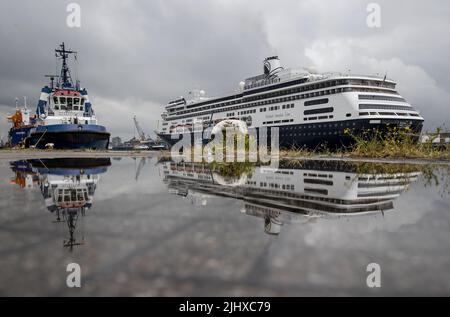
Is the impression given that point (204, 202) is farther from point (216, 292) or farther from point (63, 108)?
point (63, 108)

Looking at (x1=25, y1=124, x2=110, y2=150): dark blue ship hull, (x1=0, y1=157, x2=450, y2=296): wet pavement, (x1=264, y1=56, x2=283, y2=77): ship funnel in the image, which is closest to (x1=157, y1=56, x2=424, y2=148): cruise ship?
(x1=264, y1=56, x2=283, y2=77): ship funnel

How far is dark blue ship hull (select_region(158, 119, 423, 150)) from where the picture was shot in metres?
27.7

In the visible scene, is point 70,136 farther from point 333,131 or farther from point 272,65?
point 272,65

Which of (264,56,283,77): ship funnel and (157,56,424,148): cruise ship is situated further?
(264,56,283,77): ship funnel

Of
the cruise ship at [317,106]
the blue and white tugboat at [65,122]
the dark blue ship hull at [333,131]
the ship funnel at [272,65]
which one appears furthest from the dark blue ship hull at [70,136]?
the ship funnel at [272,65]

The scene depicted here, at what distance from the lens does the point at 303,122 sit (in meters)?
33.1

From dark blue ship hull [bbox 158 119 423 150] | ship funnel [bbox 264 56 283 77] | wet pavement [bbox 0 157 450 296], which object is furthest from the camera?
ship funnel [bbox 264 56 283 77]

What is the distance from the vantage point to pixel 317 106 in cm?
3186

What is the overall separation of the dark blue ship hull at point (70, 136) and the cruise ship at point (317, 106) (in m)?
20.9

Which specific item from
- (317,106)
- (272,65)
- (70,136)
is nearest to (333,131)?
(317,106)

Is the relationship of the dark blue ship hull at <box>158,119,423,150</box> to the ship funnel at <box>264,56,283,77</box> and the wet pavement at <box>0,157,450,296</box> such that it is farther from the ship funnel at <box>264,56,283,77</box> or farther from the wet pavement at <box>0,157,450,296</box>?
the wet pavement at <box>0,157,450,296</box>

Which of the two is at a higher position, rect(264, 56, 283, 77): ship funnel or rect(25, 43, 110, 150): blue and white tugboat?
rect(264, 56, 283, 77): ship funnel

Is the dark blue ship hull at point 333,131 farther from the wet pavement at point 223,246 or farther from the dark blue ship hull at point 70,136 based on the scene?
the wet pavement at point 223,246

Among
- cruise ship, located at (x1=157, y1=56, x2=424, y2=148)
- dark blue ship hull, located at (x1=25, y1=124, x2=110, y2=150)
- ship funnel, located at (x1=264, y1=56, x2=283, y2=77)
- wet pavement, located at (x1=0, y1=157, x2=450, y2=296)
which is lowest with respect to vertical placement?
wet pavement, located at (x1=0, y1=157, x2=450, y2=296)
